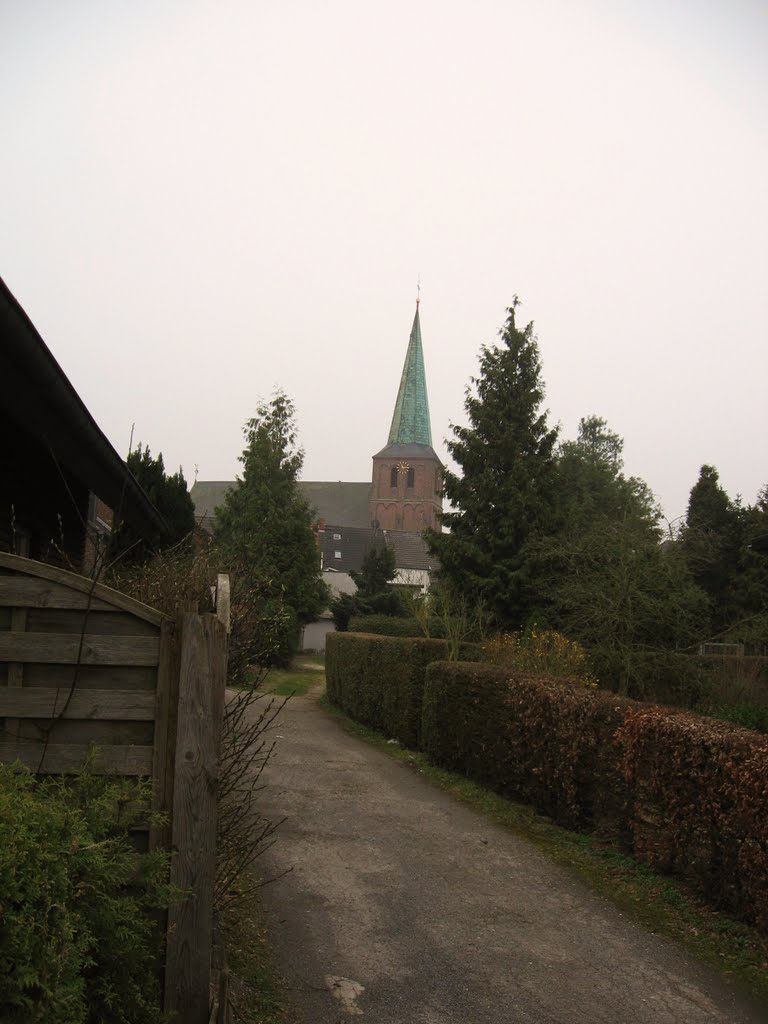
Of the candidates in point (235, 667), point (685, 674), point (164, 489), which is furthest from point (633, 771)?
point (164, 489)

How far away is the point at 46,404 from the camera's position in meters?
4.94

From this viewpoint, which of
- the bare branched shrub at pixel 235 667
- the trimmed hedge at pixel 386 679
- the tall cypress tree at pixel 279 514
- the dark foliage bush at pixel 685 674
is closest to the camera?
the bare branched shrub at pixel 235 667

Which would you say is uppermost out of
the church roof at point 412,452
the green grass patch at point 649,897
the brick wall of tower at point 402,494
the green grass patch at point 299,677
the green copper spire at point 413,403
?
the green copper spire at point 413,403

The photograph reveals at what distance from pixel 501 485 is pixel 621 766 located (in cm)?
2126

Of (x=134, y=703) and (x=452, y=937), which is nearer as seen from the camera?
(x=134, y=703)

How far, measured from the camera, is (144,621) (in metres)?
3.33

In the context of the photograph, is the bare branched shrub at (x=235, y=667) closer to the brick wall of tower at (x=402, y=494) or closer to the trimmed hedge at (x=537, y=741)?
the trimmed hedge at (x=537, y=741)

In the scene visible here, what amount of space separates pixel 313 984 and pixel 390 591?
39006 mm

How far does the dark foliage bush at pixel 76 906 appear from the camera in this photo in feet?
6.97

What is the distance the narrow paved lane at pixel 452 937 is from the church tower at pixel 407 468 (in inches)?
2995

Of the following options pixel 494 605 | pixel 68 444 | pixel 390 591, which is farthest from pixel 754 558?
pixel 68 444

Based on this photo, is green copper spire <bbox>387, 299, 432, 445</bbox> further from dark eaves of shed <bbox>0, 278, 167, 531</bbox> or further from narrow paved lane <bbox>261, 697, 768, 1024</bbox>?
dark eaves of shed <bbox>0, 278, 167, 531</bbox>

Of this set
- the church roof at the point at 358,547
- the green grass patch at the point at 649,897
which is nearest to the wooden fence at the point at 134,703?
the green grass patch at the point at 649,897

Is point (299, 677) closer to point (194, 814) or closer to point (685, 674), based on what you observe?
point (685, 674)
